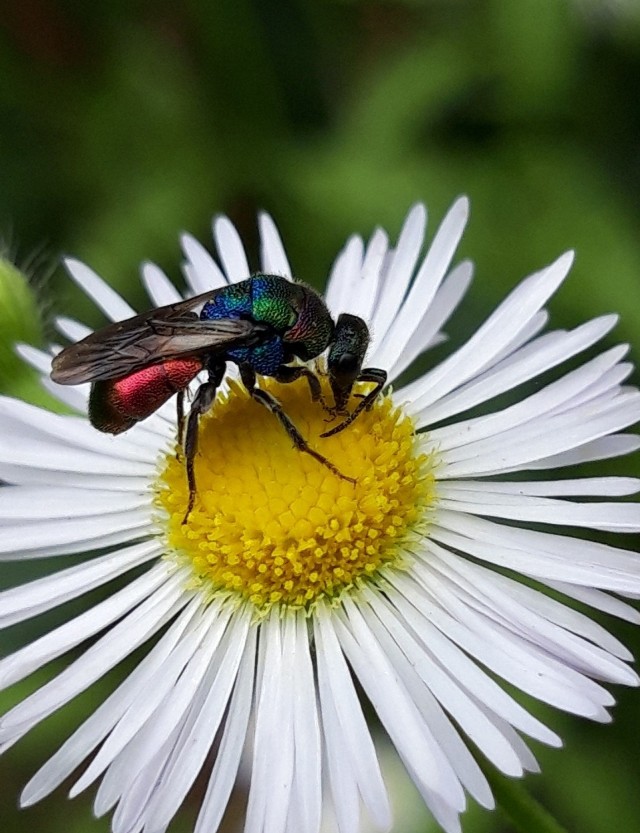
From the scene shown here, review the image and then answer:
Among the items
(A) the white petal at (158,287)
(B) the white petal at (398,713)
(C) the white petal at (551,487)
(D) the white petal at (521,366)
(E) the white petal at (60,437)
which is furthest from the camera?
(A) the white petal at (158,287)

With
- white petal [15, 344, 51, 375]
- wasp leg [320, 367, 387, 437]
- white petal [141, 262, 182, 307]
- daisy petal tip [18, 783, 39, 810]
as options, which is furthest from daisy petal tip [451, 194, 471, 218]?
daisy petal tip [18, 783, 39, 810]

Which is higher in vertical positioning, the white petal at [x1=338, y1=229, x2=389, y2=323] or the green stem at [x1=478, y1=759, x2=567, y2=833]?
the white petal at [x1=338, y1=229, x2=389, y2=323]

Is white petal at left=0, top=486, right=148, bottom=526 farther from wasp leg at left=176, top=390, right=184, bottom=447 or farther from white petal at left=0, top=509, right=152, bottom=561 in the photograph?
wasp leg at left=176, top=390, right=184, bottom=447

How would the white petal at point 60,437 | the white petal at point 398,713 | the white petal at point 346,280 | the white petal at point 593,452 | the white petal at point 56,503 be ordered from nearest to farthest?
the white petal at point 398,713 < the white petal at point 593,452 < the white petal at point 56,503 < the white petal at point 60,437 < the white petal at point 346,280

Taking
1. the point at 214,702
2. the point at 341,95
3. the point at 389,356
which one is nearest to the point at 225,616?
the point at 214,702

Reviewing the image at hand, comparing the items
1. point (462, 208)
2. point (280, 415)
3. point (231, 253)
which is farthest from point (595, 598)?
point (231, 253)

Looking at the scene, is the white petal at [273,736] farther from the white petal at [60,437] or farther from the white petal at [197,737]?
the white petal at [60,437]

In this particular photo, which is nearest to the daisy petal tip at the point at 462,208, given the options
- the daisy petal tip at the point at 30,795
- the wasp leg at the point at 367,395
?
the wasp leg at the point at 367,395
